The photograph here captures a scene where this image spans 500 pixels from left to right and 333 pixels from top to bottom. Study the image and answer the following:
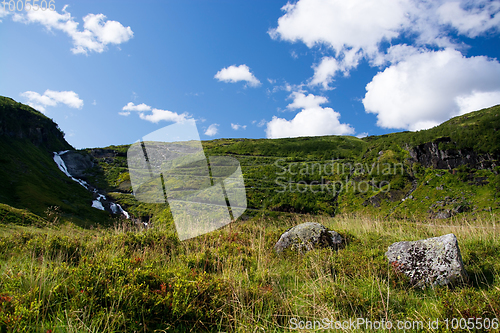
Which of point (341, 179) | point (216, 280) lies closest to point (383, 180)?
point (341, 179)

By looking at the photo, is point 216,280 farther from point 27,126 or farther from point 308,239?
point 27,126

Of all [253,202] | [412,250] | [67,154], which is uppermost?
[67,154]

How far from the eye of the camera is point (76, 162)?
10612 centimetres

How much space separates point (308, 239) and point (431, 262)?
2.77 meters

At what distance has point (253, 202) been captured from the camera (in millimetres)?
55031

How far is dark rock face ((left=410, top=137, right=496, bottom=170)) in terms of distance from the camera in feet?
131

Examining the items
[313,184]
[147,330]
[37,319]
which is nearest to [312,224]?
[147,330]

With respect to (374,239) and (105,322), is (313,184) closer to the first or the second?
(374,239)

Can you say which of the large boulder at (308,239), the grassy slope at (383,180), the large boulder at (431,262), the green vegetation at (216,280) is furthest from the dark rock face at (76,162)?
the large boulder at (431,262)

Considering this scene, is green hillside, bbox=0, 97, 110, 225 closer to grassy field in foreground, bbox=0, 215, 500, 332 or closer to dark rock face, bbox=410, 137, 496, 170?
grassy field in foreground, bbox=0, 215, 500, 332

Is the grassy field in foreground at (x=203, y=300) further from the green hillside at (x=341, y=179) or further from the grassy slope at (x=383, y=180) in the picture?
the grassy slope at (x=383, y=180)

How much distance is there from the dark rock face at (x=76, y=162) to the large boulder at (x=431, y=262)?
12123 centimetres

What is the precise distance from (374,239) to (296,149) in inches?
3943

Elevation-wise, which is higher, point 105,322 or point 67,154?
point 67,154
